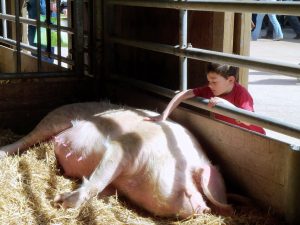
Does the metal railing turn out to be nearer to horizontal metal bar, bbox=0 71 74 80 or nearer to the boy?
the boy

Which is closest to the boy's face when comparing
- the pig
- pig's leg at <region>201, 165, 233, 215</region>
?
the pig

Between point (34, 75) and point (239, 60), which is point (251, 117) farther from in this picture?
point (34, 75)

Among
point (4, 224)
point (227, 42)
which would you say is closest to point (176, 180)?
point (4, 224)

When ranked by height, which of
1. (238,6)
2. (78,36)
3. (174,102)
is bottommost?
(174,102)

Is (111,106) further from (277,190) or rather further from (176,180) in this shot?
(277,190)

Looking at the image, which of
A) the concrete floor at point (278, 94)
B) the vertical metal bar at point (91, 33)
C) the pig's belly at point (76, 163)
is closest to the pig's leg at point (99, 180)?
the pig's belly at point (76, 163)

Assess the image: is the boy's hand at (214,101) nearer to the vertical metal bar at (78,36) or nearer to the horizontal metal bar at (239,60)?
the horizontal metal bar at (239,60)

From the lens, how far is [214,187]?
3535mm

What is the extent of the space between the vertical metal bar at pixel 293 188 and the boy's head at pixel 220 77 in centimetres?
85

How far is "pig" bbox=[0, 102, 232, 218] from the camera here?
3.45 meters

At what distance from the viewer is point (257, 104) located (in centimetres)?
715

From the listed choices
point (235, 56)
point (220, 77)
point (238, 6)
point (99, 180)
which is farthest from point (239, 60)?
point (99, 180)

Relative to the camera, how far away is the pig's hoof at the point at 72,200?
11.4 ft

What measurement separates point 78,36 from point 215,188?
2.74m
